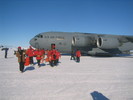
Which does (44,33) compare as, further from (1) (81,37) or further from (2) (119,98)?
(2) (119,98)

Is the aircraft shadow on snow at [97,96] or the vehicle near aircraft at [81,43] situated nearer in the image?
the aircraft shadow on snow at [97,96]

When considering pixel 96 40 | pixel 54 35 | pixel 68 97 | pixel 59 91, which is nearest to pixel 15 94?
pixel 59 91

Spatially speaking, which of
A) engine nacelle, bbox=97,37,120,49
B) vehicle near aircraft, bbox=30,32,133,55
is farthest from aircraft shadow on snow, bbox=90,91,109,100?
engine nacelle, bbox=97,37,120,49

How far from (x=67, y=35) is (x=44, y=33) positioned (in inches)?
134

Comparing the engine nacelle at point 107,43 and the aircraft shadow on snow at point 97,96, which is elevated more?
the engine nacelle at point 107,43

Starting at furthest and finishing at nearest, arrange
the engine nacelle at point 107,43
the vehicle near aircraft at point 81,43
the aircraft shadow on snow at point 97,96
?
1. the vehicle near aircraft at point 81,43
2. the engine nacelle at point 107,43
3. the aircraft shadow on snow at point 97,96

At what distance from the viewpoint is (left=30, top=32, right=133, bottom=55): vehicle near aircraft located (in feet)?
52.5

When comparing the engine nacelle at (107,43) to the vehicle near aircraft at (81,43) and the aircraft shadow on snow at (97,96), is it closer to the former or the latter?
the vehicle near aircraft at (81,43)

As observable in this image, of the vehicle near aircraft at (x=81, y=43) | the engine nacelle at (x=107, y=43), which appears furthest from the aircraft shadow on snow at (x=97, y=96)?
the engine nacelle at (x=107, y=43)

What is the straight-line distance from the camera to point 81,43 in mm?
16109

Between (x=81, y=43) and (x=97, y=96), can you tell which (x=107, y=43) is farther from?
(x=97, y=96)

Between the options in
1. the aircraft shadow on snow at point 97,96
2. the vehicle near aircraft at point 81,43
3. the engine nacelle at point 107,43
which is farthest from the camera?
the vehicle near aircraft at point 81,43

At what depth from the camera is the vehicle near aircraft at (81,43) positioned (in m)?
16.0

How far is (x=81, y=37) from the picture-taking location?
53.6ft
